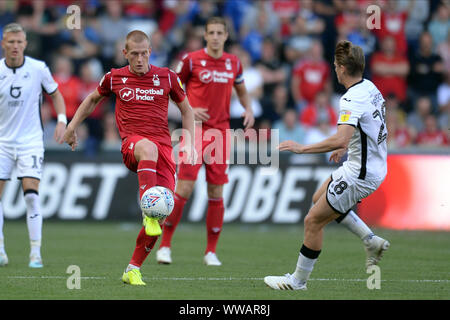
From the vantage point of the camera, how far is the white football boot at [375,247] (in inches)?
343

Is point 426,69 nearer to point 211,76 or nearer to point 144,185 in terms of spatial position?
point 211,76

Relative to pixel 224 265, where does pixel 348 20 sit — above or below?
above

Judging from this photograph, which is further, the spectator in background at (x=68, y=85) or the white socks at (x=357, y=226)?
the spectator in background at (x=68, y=85)

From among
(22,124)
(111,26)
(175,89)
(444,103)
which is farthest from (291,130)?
(175,89)

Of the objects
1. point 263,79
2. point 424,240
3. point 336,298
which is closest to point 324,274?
point 336,298

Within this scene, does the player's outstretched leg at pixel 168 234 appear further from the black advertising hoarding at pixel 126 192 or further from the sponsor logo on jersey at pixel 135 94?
the black advertising hoarding at pixel 126 192

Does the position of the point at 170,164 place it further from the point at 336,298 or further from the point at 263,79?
the point at 263,79

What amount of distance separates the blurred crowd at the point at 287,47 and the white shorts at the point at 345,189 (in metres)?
9.18

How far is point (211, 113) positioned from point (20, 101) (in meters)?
2.35

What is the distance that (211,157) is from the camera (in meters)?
10.9

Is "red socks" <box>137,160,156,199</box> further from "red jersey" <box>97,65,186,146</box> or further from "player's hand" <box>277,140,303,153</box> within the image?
"player's hand" <box>277,140,303,153</box>

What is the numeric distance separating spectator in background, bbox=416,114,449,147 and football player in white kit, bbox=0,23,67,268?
9.28 metres

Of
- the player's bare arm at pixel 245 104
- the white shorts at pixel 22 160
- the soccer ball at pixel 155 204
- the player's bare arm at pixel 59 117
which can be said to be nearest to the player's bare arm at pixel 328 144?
the soccer ball at pixel 155 204

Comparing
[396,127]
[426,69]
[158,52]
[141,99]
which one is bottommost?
[396,127]
